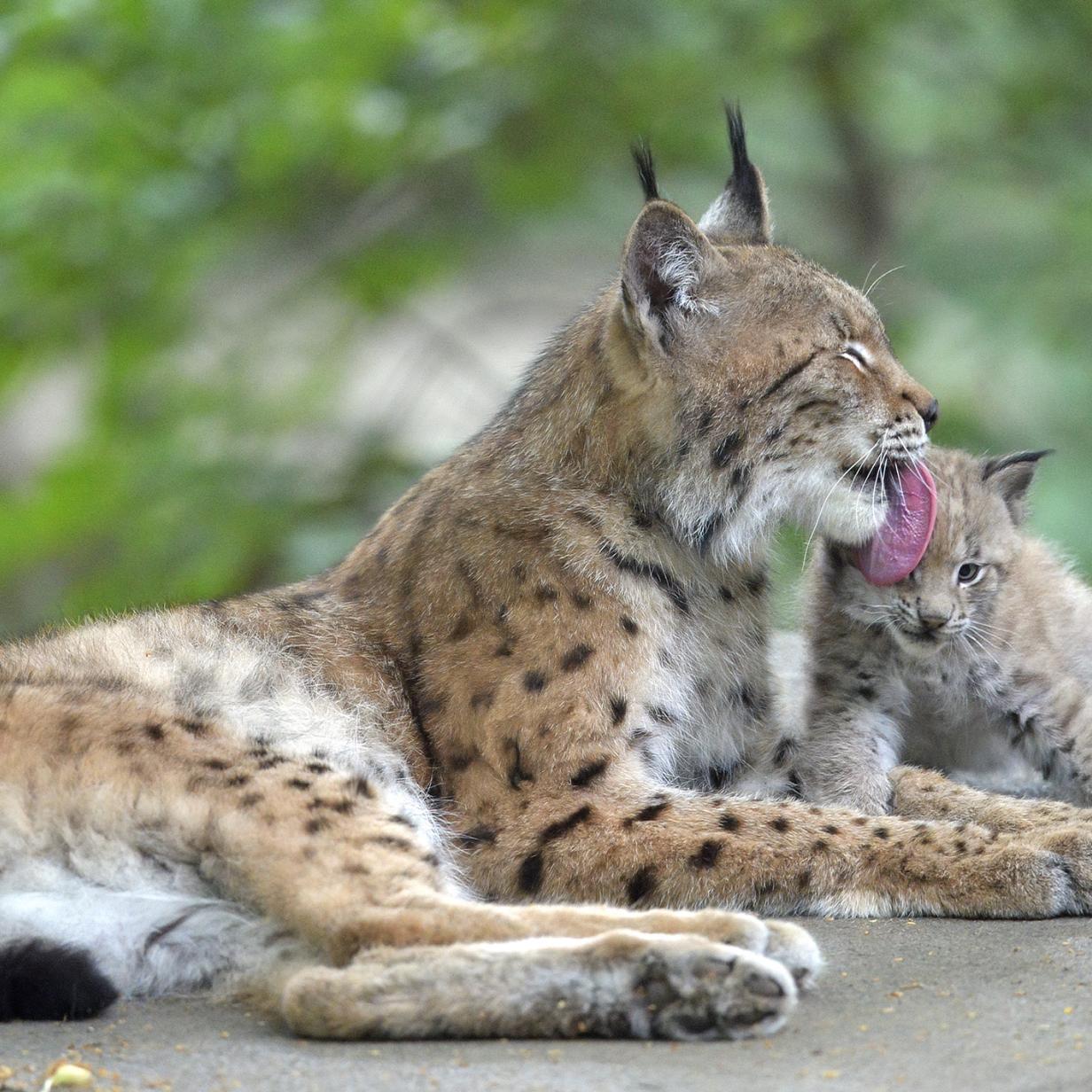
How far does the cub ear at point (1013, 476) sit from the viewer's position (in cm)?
579

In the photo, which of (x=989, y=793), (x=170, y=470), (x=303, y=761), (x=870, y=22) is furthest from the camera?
(x=870, y=22)

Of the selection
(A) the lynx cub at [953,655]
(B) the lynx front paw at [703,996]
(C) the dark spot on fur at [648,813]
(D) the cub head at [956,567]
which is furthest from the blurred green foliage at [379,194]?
(B) the lynx front paw at [703,996]

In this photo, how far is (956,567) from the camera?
18.1ft

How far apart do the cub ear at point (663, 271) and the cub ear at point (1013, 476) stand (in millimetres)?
1244

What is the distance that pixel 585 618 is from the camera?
4891 mm

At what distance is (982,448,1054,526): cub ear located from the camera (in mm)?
5789

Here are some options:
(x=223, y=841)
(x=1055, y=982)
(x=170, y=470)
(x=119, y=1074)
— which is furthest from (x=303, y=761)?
(x=170, y=470)

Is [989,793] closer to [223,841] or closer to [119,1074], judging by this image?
[223,841]

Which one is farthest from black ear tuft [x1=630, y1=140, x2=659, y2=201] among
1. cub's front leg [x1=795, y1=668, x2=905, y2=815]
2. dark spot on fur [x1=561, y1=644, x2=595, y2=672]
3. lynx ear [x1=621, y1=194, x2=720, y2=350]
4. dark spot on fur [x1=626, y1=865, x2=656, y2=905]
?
dark spot on fur [x1=626, y1=865, x2=656, y2=905]

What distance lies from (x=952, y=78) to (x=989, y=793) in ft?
22.7

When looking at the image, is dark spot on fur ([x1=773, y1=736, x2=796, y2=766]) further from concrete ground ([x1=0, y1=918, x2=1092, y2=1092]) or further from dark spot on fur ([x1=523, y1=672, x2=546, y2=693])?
concrete ground ([x1=0, y1=918, x2=1092, y2=1092])

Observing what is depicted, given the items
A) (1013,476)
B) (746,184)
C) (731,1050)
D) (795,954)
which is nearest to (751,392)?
(746,184)

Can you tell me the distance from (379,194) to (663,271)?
5171 millimetres

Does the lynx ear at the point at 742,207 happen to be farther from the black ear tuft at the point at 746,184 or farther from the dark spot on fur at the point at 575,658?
the dark spot on fur at the point at 575,658
